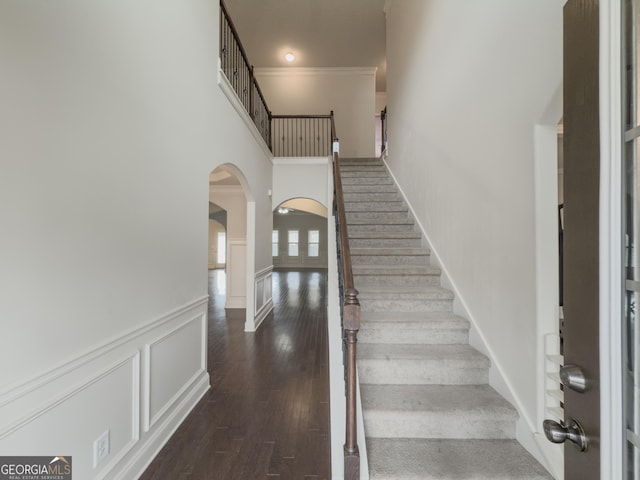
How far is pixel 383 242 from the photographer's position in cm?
354

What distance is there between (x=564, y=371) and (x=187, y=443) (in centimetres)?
226

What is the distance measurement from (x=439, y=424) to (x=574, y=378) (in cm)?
126

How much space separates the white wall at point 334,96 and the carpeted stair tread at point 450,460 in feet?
23.2

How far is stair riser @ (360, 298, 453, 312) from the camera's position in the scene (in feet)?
8.45

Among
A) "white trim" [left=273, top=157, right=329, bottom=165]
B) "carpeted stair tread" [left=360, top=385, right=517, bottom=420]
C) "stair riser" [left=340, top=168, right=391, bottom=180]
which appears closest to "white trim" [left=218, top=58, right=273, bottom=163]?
"white trim" [left=273, top=157, right=329, bottom=165]

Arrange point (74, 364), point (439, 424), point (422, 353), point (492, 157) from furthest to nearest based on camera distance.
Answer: point (422, 353)
point (492, 157)
point (439, 424)
point (74, 364)

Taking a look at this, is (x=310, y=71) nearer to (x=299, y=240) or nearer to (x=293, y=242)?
(x=299, y=240)

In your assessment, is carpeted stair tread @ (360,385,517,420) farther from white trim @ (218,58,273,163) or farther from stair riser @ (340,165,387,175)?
stair riser @ (340,165,387,175)

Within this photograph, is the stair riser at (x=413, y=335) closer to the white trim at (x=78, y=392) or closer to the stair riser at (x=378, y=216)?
the white trim at (x=78, y=392)

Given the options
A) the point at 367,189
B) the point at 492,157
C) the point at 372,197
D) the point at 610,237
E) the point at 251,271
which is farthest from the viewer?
the point at 251,271

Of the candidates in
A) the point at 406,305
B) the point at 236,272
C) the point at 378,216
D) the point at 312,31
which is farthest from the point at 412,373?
the point at 312,31

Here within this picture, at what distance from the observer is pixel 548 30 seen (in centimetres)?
145

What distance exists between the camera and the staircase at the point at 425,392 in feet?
5.08

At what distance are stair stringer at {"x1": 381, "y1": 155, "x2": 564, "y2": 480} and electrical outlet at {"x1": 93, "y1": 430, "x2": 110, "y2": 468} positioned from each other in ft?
7.29
